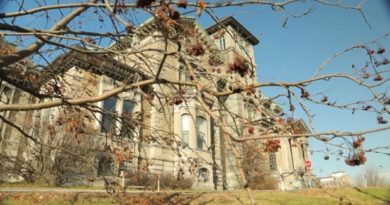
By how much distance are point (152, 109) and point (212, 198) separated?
18.2 feet

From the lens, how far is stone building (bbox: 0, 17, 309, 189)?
3.64 meters

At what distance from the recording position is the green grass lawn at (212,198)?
935cm

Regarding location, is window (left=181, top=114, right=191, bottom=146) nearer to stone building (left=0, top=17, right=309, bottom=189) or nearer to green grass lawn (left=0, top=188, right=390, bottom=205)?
stone building (left=0, top=17, right=309, bottom=189)

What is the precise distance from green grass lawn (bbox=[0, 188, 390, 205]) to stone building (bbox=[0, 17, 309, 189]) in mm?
1061

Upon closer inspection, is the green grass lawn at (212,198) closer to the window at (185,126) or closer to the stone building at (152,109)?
the stone building at (152,109)

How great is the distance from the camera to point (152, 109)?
15.8 metres

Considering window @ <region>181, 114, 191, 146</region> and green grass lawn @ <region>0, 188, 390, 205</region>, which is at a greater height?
window @ <region>181, 114, 191, 146</region>

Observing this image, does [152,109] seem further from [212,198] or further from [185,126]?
[185,126]

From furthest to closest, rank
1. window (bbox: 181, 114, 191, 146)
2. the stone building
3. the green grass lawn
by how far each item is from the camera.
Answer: window (bbox: 181, 114, 191, 146) → the green grass lawn → the stone building

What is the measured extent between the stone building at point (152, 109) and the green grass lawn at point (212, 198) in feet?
3.48

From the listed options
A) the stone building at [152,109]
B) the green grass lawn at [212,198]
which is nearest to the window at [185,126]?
the stone building at [152,109]

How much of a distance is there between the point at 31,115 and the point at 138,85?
58.8 feet

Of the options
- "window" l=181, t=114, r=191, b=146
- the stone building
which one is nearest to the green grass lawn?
the stone building

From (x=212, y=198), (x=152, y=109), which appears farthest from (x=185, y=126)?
(x=212, y=198)
